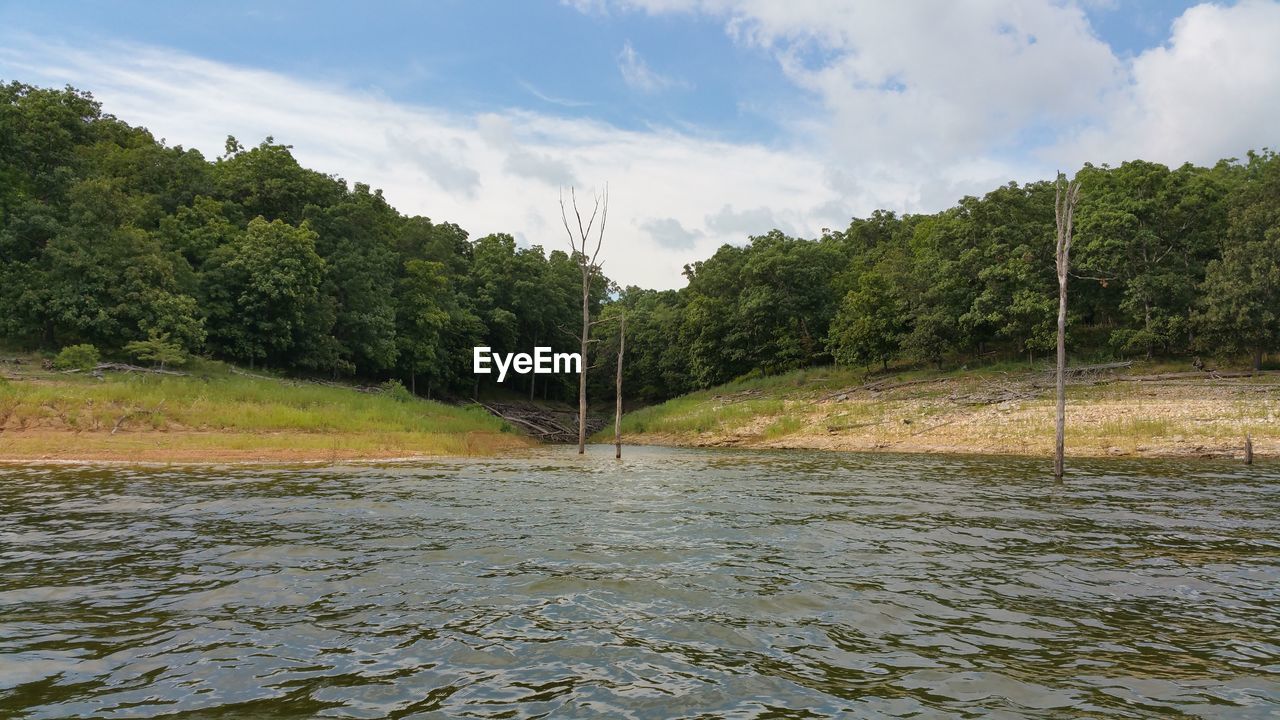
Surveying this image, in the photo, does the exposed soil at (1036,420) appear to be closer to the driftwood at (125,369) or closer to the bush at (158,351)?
the bush at (158,351)

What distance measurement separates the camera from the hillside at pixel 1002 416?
106 ft

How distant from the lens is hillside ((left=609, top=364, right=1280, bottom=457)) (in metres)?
32.4

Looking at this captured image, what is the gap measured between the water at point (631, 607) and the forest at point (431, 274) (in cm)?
3162

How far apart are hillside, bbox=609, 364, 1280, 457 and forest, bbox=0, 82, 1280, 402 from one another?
4788 millimetres

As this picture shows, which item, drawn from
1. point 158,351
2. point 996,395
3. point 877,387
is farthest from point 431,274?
point 996,395

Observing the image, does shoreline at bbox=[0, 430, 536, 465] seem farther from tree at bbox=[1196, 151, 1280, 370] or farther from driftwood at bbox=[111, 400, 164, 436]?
tree at bbox=[1196, 151, 1280, 370]

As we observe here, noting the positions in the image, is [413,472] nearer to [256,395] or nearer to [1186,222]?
[256,395]

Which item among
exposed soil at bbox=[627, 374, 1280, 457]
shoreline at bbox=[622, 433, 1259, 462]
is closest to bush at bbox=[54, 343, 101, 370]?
shoreline at bbox=[622, 433, 1259, 462]

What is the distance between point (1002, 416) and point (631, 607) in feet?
120

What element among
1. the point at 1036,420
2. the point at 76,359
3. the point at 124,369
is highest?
the point at 76,359

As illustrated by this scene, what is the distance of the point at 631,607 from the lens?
8.35 meters

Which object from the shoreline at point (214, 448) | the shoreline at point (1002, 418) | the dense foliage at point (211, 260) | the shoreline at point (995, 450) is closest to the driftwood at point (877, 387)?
the shoreline at point (1002, 418)

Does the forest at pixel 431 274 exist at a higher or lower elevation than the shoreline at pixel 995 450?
higher

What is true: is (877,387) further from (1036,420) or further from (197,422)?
(197,422)
